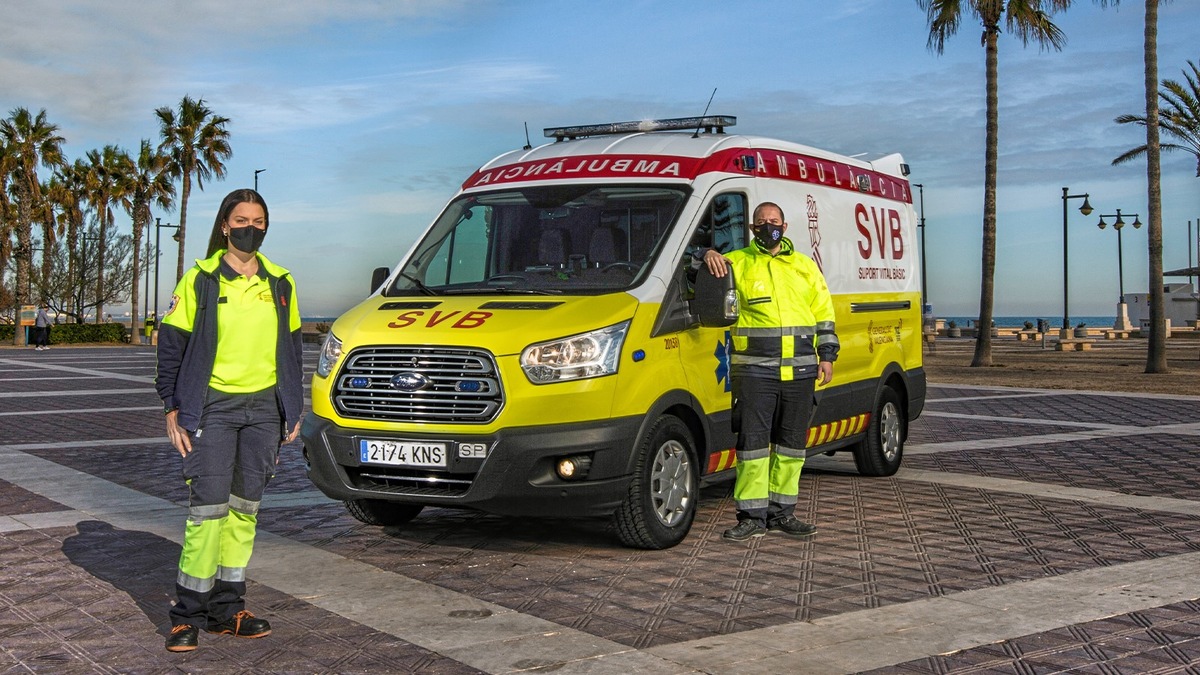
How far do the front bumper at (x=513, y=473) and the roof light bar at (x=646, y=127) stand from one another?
271cm

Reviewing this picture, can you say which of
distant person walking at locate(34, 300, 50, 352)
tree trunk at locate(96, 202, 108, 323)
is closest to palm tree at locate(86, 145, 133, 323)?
tree trunk at locate(96, 202, 108, 323)

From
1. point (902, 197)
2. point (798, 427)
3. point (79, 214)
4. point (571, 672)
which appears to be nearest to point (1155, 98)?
point (902, 197)

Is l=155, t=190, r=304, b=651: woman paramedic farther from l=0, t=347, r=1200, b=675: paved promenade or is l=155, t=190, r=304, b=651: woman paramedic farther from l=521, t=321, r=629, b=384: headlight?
l=521, t=321, r=629, b=384: headlight

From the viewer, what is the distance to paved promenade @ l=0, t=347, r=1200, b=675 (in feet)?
16.4

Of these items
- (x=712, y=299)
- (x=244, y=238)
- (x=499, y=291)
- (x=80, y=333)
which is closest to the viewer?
(x=244, y=238)

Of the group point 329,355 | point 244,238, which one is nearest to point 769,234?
point 329,355

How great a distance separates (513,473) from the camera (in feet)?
21.4

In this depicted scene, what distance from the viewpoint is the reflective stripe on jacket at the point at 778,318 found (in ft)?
24.6

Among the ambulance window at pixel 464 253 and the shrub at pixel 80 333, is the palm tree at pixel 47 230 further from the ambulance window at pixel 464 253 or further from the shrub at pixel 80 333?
the ambulance window at pixel 464 253

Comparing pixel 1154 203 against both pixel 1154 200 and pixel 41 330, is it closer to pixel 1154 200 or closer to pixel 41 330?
pixel 1154 200

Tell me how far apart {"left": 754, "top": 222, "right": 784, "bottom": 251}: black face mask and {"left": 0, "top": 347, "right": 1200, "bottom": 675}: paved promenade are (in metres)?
1.77

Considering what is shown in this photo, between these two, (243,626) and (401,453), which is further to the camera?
(401,453)

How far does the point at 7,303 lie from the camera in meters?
61.5

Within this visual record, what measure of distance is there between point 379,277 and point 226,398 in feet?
10.2
